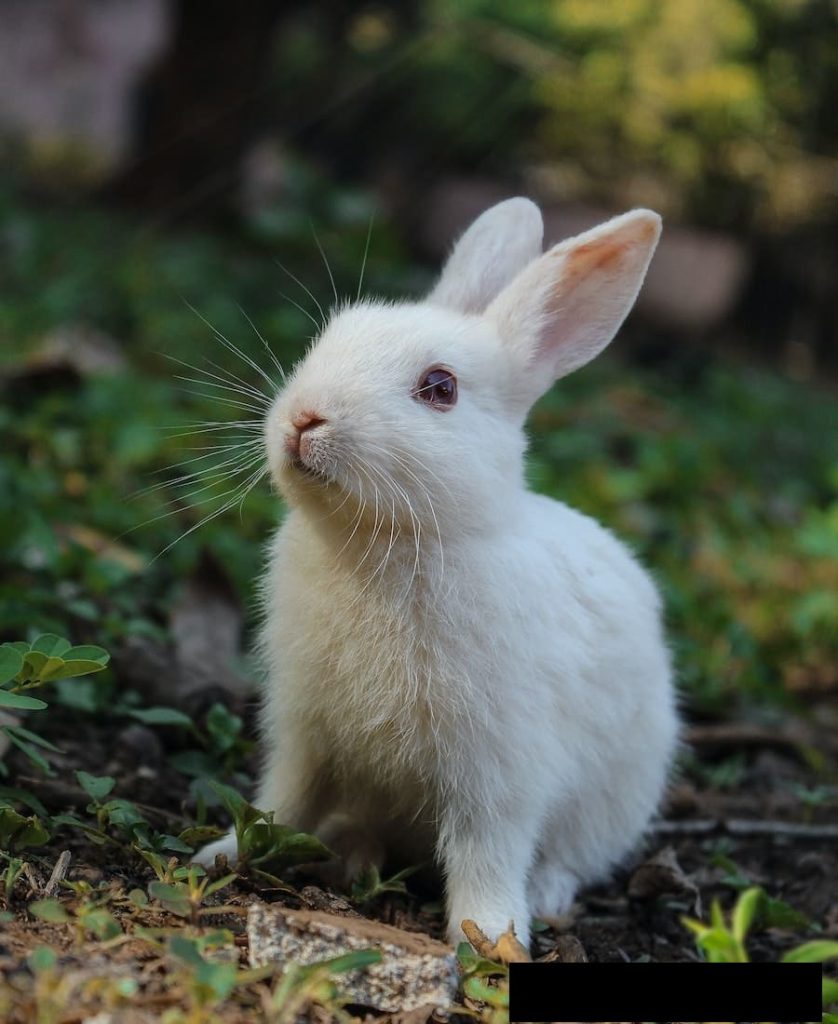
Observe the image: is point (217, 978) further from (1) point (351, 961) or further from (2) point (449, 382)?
(2) point (449, 382)

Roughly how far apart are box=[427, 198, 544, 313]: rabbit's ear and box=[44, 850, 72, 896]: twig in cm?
178

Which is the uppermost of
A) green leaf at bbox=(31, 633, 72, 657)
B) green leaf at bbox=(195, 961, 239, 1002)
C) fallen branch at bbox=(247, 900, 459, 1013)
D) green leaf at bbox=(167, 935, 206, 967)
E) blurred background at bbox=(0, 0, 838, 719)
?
blurred background at bbox=(0, 0, 838, 719)

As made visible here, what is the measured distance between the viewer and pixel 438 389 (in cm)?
305

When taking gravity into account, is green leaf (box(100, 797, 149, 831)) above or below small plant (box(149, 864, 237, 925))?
above

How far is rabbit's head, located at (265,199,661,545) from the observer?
2.82m

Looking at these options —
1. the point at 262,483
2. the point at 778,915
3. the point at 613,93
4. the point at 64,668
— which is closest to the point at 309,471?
the point at 64,668

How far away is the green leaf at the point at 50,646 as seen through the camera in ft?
9.11

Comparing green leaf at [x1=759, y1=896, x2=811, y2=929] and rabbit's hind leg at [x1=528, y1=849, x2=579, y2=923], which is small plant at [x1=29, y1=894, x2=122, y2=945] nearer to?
rabbit's hind leg at [x1=528, y1=849, x2=579, y2=923]

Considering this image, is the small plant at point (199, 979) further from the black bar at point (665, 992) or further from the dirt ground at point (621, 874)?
the black bar at point (665, 992)

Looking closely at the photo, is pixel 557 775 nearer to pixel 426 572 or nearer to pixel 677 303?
pixel 426 572

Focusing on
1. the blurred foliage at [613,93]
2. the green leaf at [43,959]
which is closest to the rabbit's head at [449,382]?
the green leaf at [43,959]

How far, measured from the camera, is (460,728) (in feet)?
9.82

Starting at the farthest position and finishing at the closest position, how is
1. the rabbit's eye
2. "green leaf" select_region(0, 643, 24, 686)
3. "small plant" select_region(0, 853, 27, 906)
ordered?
1. the rabbit's eye
2. "green leaf" select_region(0, 643, 24, 686)
3. "small plant" select_region(0, 853, 27, 906)

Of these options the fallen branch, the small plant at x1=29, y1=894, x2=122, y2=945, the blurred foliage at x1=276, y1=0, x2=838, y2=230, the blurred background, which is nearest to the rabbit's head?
the fallen branch
